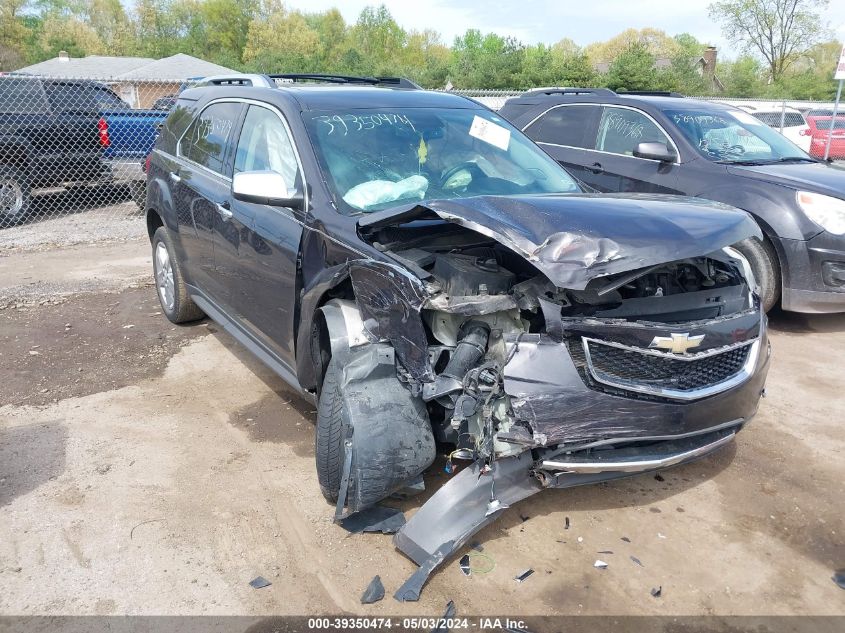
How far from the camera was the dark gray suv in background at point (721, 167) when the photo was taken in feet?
18.2

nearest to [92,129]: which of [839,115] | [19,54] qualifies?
[839,115]

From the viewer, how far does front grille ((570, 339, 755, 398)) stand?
8.91 ft

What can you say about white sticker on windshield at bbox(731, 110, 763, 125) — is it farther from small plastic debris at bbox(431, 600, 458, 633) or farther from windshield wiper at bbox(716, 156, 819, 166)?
small plastic debris at bbox(431, 600, 458, 633)

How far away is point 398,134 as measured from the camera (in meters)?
3.94

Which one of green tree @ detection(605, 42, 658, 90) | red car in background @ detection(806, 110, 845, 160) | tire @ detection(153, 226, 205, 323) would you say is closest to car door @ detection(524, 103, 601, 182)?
tire @ detection(153, 226, 205, 323)

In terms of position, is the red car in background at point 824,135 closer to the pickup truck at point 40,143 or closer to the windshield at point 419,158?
the windshield at point 419,158

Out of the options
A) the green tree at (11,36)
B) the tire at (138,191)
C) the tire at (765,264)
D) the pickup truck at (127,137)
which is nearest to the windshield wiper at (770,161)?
the tire at (765,264)

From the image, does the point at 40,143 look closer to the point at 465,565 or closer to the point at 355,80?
the point at 355,80

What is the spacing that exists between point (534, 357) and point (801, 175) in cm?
452

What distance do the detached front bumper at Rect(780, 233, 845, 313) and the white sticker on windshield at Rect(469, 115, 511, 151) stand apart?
2.80 meters

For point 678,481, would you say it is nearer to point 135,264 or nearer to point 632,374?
point 632,374

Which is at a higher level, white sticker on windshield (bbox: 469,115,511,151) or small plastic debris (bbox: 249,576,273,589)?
white sticker on windshield (bbox: 469,115,511,151)

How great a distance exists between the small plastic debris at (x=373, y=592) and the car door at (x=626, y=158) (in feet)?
15.7

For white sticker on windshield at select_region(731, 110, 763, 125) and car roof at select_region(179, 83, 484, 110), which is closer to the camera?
car roof at select_region(179, 83, 484, 110)
